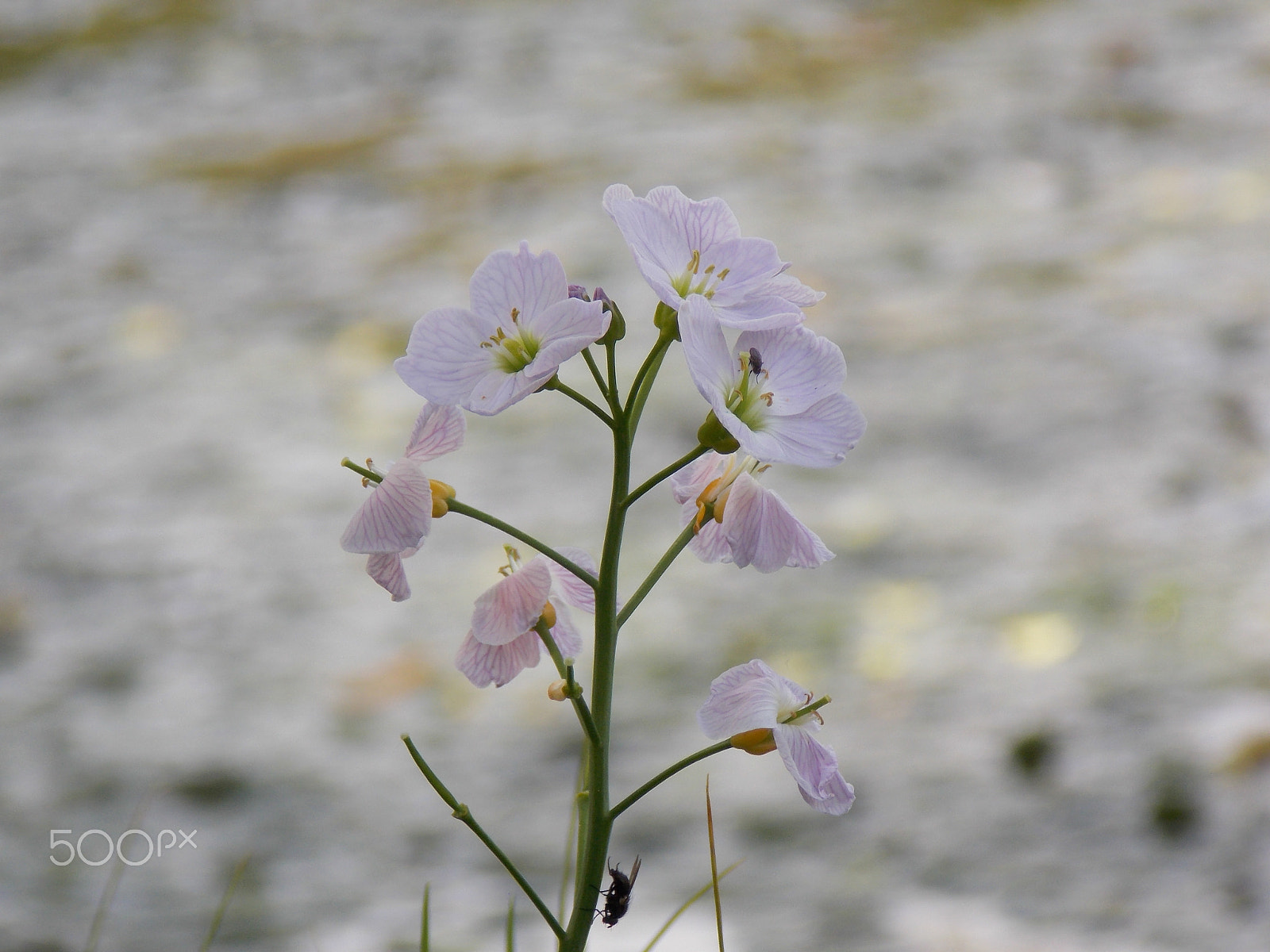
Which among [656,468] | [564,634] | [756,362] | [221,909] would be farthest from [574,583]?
[656,468]

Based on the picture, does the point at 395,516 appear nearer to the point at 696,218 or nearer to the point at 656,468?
the point at 696,218

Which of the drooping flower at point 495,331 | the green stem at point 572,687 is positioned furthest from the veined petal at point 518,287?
the green stem at point 572,687

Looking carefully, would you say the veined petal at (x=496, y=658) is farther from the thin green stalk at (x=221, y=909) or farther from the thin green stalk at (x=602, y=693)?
the thin green stalk at (x=221, y=909)

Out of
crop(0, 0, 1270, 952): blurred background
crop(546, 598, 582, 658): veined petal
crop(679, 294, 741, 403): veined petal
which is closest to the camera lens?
crop(679, 294, 741, 403): veined petal

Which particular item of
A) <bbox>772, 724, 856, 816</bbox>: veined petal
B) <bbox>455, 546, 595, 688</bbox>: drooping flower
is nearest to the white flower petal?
<bbox>455, 546, 595, 688</bbox>: drooping flower

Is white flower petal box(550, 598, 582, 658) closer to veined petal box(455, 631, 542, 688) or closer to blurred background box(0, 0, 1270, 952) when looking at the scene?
veined petal box(455, 631, 542, 688)

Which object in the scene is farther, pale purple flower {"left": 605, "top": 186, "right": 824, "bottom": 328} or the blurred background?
the blurred background
